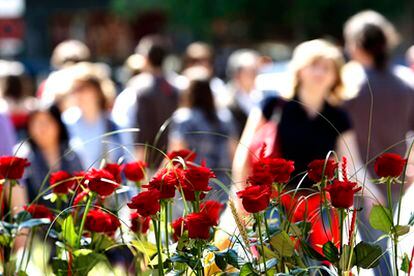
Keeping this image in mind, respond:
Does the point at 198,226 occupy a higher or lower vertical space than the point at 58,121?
lower

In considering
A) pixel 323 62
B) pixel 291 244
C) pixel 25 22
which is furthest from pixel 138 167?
pixel 25 22

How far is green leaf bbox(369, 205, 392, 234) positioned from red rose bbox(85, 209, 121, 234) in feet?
1.74

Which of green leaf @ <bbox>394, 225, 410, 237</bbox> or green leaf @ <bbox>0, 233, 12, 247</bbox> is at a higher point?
green leaf @ <bbox>0, 233, 12, 247</bbox>

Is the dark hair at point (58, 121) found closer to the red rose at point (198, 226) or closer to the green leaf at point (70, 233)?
the green leaf at point (70, 233)

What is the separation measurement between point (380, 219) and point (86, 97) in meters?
3.81

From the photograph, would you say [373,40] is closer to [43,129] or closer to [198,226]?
[43,129]

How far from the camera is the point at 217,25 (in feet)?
89.4

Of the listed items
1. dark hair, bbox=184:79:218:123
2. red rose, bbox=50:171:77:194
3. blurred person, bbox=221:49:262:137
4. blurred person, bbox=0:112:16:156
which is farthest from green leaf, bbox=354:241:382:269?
blurred person, bbox=221:49:262:137

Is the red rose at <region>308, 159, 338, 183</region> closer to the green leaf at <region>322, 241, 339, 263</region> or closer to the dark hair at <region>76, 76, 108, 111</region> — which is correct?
the green leaf at <region>322, 241, 339, 263</region>

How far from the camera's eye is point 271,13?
23.1 metres

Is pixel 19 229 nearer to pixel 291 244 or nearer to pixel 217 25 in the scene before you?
pixel 291 244

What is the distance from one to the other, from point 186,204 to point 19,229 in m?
0.39

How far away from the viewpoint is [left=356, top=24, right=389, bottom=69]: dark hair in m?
5.25

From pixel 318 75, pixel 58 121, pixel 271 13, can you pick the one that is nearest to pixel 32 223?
pixel 318 75
